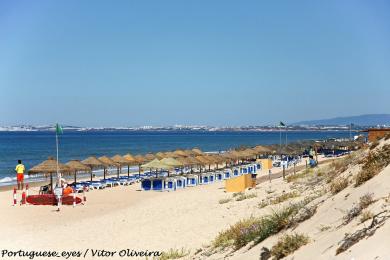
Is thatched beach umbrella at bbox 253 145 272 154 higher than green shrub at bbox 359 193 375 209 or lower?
lower

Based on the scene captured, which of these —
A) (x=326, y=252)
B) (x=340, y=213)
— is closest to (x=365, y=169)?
(x=340, y=213)

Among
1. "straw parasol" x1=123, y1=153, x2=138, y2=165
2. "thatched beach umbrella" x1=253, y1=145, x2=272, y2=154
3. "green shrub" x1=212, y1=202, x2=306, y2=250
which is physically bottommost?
"thatched beach umbrella" x1=253, y1=145, x2=272, y2=154

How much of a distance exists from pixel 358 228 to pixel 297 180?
10.6m

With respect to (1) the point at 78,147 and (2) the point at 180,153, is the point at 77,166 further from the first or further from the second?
(1) the point at 78,147

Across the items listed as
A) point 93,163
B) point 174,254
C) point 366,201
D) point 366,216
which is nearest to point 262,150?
point 93,163

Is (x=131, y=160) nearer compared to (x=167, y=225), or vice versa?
(x=167, y=225)

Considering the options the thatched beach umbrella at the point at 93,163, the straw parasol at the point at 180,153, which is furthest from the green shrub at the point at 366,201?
the straw parasol at the point at 180,153

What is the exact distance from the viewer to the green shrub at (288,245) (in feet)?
17.3

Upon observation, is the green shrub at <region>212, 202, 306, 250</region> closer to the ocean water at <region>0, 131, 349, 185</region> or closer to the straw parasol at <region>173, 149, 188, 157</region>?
the straw parasol at <region>173, 149, 188, 157</region>

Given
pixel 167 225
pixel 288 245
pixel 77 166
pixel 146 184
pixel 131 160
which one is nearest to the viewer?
pixel 288 245

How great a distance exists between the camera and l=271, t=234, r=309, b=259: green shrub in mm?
5262

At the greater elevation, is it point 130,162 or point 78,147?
point 130,162

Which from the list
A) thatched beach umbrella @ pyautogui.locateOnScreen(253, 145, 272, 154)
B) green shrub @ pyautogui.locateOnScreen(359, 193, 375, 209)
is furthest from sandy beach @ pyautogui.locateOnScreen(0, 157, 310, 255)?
thatched beach umbrella @ pyautogui.locateOnScreen(253, 145, 272, 154)

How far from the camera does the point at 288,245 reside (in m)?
5.29
